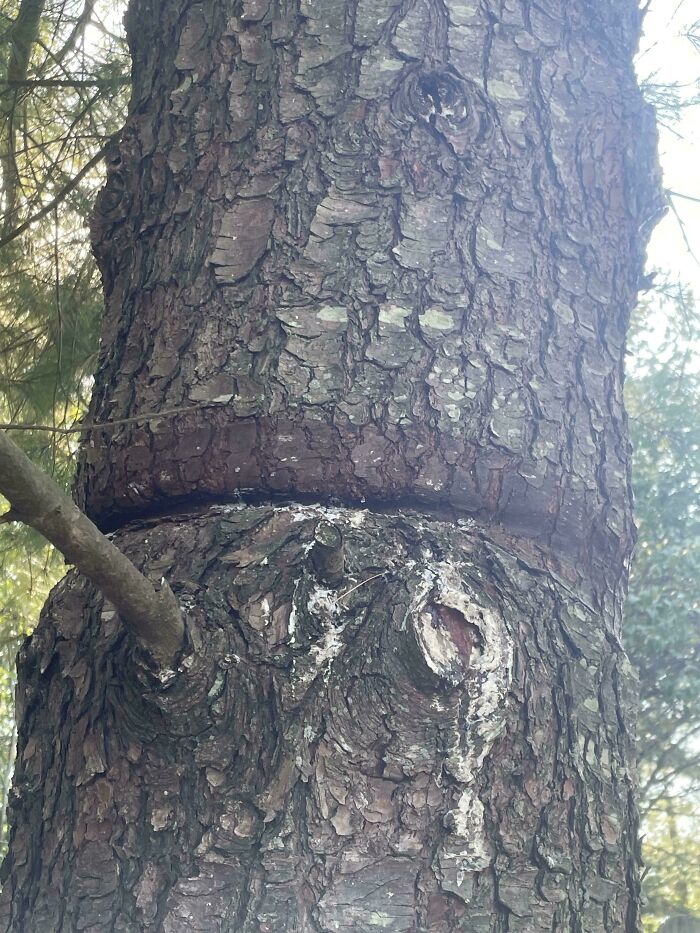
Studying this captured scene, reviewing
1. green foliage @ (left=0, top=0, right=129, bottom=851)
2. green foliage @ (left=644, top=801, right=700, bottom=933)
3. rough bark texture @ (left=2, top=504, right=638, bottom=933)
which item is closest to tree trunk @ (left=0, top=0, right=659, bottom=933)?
rough bark texture @ (left=2, top=504, right=638, bottom=933)

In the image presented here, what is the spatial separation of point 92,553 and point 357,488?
1.07ft

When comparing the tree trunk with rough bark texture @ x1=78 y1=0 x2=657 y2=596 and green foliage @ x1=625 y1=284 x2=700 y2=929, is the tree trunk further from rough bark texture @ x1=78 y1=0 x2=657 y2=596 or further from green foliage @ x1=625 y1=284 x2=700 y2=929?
green foliage @ x1=625 y1=284 x2=700 y2=929

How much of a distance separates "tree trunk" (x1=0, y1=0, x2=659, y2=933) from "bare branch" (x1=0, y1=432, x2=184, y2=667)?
37 mm

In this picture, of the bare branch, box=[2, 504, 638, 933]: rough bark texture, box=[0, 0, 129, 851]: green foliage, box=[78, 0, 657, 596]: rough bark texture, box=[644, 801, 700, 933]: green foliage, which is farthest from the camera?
box=[644, 801, 700, 933]: green foliage

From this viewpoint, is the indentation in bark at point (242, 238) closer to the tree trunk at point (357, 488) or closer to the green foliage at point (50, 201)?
the tree trunk at point (357, 488)

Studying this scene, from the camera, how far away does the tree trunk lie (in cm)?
89

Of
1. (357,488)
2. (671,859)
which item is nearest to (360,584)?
(357,488)

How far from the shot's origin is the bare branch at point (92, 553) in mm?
729

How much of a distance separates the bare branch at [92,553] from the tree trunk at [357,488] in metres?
0.04

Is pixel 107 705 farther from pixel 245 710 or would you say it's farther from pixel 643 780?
pixel 643 780

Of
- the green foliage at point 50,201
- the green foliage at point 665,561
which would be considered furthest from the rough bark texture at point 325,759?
the green foliage at point 665,561

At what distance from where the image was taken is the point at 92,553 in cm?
80

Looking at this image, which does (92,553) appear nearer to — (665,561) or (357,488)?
(357,488)

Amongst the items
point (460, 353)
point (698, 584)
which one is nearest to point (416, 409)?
point (460, 353)
